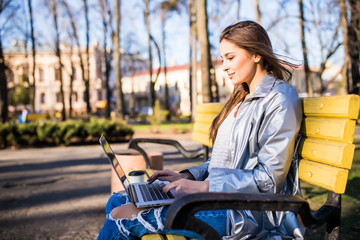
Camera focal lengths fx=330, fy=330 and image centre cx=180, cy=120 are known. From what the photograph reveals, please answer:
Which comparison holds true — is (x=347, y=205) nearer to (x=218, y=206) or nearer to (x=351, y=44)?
(x=218, y=206)

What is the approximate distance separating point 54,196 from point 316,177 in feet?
13.3

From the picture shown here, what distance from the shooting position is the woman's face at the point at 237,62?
6.31 feet

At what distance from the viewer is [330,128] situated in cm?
164

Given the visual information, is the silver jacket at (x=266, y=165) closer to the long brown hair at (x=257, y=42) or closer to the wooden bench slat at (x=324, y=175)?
the wooden bench slat at (x=324, y=175)

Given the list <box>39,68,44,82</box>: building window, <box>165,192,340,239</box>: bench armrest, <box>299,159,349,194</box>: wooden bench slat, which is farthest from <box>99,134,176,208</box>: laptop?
<box>39,68,44,82</box>: building window

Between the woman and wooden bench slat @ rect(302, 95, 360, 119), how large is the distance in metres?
0.11

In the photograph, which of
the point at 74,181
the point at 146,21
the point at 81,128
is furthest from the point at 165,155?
the point at 146,21

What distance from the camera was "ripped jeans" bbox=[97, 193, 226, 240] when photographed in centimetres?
162

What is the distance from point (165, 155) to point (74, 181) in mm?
3199

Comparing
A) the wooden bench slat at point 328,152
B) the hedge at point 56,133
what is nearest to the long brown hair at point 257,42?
the wooden bench slat at point 328,152

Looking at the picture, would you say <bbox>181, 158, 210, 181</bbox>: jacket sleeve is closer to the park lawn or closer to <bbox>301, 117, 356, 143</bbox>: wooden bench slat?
<bbox>301, 117, 356, 143</bbox>: wooden bench slat

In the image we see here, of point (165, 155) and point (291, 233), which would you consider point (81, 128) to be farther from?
point (291, 233)

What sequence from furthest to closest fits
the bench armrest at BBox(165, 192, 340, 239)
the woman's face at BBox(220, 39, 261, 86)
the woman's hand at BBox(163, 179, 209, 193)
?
the woman's face at BBox(220, 39, 261, 86)
the woman's hand at BBox(163, 179, 209, 193)
the bench armrest at BBox(165, 192, 340, 239)

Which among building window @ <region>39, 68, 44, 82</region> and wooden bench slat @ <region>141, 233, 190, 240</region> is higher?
building window @ <region>39, 68, 44, 82</region>
